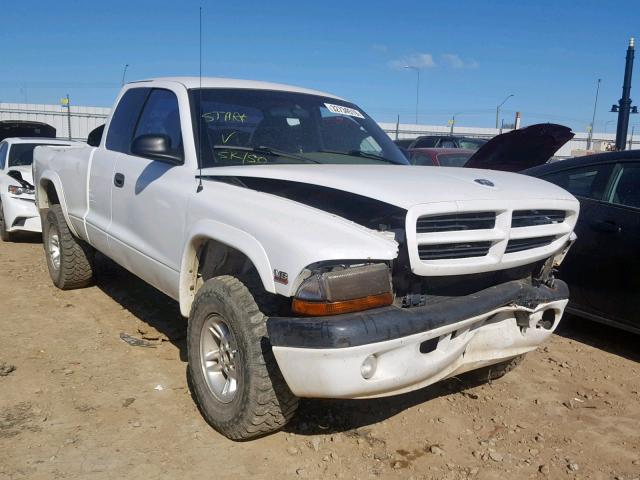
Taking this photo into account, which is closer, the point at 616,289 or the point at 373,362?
the point at 373,362

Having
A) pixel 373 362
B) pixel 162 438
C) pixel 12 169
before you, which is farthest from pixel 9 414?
pixel 12 169

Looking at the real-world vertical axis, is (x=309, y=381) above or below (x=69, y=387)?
above

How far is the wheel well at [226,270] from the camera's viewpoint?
3027mm

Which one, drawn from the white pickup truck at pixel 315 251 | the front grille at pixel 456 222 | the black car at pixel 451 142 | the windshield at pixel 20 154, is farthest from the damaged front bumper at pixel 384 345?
the black car at pixel 451 142

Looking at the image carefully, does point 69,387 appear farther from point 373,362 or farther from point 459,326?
point 459,326

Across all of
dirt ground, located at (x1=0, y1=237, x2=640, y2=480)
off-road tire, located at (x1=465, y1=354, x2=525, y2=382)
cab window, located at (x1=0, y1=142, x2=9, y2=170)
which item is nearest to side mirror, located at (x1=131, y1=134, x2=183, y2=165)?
dirt ground, located at (x1=0, y1=237, x2=640, y2=480)

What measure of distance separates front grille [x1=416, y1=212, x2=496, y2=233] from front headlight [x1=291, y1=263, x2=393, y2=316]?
279mm

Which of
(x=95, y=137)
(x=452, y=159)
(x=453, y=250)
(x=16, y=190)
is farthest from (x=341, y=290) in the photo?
(x=452, y=159)

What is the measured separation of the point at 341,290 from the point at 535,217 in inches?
49.6

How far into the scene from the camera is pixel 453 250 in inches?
115

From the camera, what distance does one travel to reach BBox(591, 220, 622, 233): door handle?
455cm

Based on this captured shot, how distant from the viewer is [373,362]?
8.89ft

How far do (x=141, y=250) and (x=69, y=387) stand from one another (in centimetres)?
96

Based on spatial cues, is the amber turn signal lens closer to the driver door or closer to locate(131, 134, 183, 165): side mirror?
the driver door
